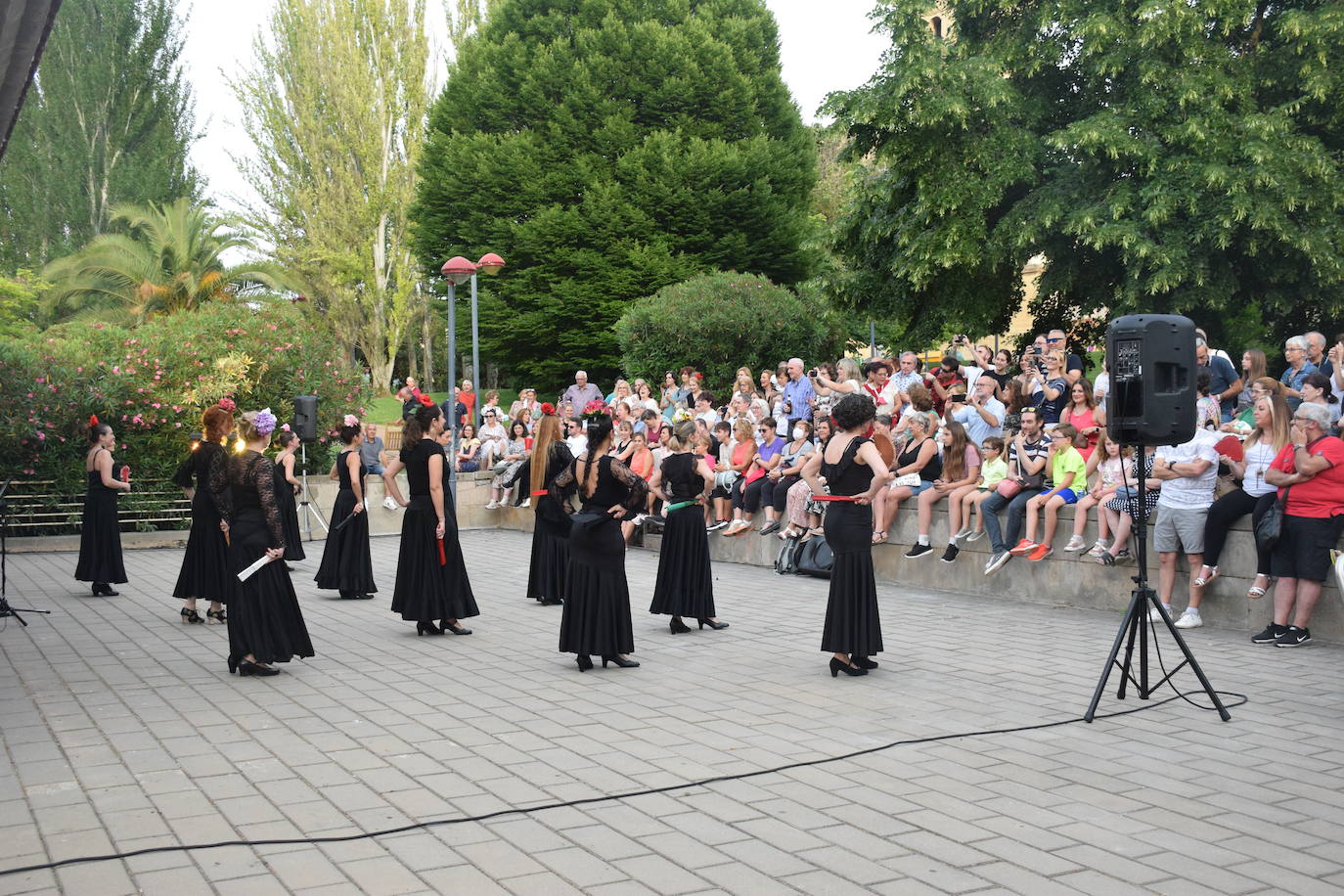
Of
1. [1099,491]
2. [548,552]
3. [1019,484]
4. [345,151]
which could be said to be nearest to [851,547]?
[1099,491]

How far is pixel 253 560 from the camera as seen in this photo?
891 cm

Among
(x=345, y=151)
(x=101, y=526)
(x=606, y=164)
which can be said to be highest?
(x=345, y=151)

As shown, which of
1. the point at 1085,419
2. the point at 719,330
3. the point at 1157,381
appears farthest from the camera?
the point at 719,330

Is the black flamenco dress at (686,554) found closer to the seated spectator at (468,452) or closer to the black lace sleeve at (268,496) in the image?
the black lace sleeve at (268,496)

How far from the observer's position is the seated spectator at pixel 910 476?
14.0 meters

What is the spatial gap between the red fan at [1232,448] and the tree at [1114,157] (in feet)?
25.2

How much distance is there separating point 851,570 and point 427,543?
3918 millimetres

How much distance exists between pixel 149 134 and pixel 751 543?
4437 centimetres

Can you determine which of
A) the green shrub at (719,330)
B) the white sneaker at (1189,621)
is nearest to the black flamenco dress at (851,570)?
the white sneaker at (1189,621)

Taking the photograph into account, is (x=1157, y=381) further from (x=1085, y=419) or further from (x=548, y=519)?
(x=548, y=519)

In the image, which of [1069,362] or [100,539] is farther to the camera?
[1069,362]

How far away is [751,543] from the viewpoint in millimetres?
16250

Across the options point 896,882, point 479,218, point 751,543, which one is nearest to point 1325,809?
point 896,882

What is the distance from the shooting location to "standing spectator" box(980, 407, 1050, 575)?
497 inches
